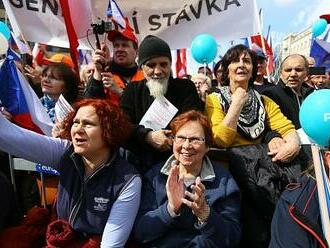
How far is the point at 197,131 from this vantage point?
2.89 m

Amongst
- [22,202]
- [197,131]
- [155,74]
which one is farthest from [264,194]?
[22,202]

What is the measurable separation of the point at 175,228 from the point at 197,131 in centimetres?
60

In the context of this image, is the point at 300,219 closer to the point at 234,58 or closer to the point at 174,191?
the point at 174,191

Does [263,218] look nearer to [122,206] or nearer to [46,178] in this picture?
[122,206]

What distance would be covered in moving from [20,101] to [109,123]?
0.82 metres

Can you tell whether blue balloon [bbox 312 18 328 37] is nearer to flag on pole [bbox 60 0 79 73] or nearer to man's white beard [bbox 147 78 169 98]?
flag on pole [bbox 60 0 79 73]

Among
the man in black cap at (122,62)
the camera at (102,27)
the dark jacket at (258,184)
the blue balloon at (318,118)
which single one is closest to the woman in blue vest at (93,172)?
the dark jacket at (258,184)

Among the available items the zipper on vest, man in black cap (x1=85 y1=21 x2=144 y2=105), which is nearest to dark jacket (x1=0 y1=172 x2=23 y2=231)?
the zipper on vest

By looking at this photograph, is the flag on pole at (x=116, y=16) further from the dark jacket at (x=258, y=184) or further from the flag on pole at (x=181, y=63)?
the flag on pole at (x=181, y=63)

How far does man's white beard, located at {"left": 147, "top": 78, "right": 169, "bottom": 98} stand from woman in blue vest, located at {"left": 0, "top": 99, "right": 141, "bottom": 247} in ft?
1.27

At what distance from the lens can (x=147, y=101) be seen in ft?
10.8

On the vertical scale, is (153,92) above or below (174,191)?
above

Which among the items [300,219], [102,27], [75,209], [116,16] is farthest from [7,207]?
[116,16]

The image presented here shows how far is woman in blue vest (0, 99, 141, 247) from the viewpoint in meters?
2.76
